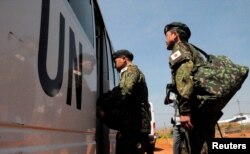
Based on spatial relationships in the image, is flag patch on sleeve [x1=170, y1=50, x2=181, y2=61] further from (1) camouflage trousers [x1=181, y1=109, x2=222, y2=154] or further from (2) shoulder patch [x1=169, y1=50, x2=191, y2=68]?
(1) camouflage trousers [x1=181, y1=109, x2=222, y2=154]

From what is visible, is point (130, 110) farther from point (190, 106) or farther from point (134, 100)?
point (190, 106)

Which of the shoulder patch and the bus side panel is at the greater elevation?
the shoulder patch

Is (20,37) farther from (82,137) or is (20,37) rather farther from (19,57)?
(82,137)

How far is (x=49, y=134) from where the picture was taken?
1645 millimetres

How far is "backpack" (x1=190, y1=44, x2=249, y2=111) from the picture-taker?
3.03 meters

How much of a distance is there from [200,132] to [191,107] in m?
0.25

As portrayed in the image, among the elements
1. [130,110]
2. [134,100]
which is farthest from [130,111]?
[134,100]

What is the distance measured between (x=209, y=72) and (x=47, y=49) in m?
1.91

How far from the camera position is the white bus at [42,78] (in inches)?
46.5

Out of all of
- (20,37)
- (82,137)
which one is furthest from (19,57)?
(82,137)

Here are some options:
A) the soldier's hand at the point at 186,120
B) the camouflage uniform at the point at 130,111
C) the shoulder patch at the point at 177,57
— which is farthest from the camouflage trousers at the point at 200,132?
the camouflage uniform at the point at 130,111

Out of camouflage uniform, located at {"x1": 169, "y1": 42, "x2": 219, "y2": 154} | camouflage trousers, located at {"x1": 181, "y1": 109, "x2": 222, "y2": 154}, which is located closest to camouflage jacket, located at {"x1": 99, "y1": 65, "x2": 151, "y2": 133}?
camouflage uniform, located at {"x1": 169, "y1": 42, "x2": 219, "y2": 154}

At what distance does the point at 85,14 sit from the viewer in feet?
9.52

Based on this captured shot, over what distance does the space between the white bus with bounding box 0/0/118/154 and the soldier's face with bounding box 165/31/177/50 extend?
4.01ft
